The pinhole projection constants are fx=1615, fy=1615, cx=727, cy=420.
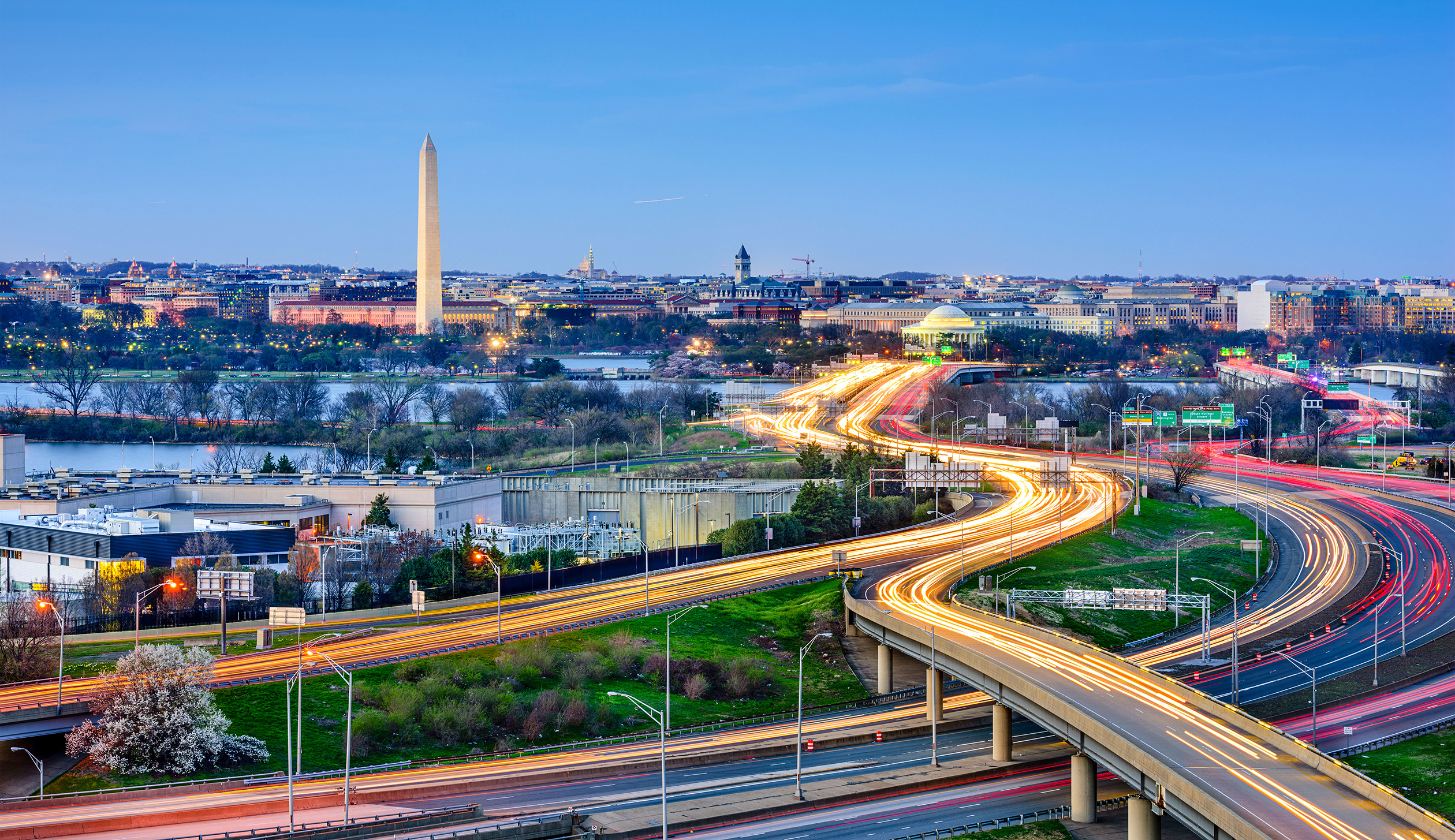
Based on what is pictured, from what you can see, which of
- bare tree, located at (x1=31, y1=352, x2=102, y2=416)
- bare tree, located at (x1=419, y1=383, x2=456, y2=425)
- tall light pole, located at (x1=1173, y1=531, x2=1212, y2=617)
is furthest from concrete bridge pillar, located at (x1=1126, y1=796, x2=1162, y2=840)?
bare tree, located at (x1=31, y1=352, x2=102, y2=416)

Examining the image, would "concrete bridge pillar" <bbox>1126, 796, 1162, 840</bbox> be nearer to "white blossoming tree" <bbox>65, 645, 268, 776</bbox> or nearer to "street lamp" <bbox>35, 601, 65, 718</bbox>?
"white blossoming tree" <bbox>65, 645, 268, 776</bbox>

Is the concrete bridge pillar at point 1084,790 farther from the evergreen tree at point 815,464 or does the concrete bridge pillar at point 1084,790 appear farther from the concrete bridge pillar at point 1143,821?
the evergreen tree at point 815,464

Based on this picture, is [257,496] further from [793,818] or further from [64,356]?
[64,356]

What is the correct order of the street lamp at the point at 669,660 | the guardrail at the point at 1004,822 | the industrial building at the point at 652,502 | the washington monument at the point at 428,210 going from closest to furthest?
the guardrail at the point at 1004,822
the street lamp at the point at 669,660
the industrial building at the point at 652,502
the washington monument at the point at 428,210

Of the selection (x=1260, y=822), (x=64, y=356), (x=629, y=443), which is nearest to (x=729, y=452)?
(x=629, y=443)

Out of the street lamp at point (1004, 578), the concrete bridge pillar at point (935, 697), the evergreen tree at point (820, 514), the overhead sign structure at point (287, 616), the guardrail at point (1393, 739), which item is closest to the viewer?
the guardrail at point (1393, 739)

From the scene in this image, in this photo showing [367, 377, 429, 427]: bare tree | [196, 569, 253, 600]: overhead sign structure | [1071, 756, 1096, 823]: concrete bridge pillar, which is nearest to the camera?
A: [1071, 756, 1096, 823]: concrete bridge pillar

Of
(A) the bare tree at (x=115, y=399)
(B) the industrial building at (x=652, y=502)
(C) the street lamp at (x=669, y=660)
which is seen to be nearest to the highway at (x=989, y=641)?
(C) the street lamp at (x=669, y=660)
